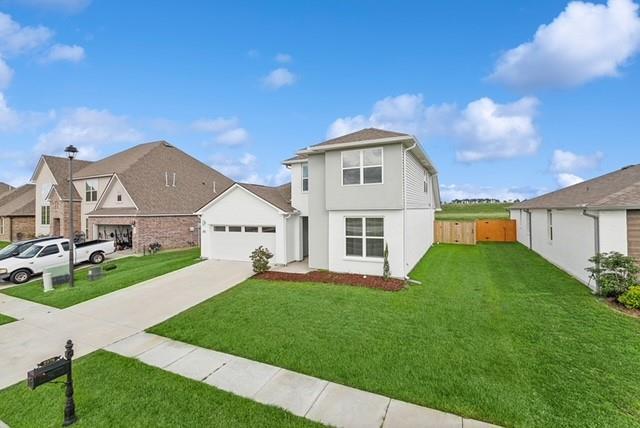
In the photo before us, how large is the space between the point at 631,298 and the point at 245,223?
14.5 m

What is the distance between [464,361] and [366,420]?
8.01 feet

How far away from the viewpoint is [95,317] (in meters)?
8.54

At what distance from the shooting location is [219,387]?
4844mm

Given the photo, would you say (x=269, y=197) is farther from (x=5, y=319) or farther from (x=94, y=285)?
(x=5, y=319)

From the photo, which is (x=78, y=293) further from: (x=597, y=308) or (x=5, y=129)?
(x=5, y=129)

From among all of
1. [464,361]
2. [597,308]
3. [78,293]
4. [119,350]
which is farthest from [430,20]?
[78,293]

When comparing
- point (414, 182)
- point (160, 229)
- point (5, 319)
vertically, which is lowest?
point (5, 319)

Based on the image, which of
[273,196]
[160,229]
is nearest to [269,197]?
[273,196]

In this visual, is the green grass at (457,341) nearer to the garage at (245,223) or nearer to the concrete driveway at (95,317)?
the concrete driveway at (95,317)

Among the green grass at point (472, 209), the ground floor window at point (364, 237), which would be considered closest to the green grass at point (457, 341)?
the ground floor window at point (364, 237)

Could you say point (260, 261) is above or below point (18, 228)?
below

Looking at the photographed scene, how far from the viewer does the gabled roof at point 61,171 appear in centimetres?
2489

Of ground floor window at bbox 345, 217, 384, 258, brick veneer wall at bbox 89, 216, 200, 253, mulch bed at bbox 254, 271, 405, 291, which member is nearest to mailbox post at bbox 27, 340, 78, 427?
mulch bed at bbox 254, 271, 405, 291

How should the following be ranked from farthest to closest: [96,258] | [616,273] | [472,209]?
[472,209], [96,258], [616,273]
